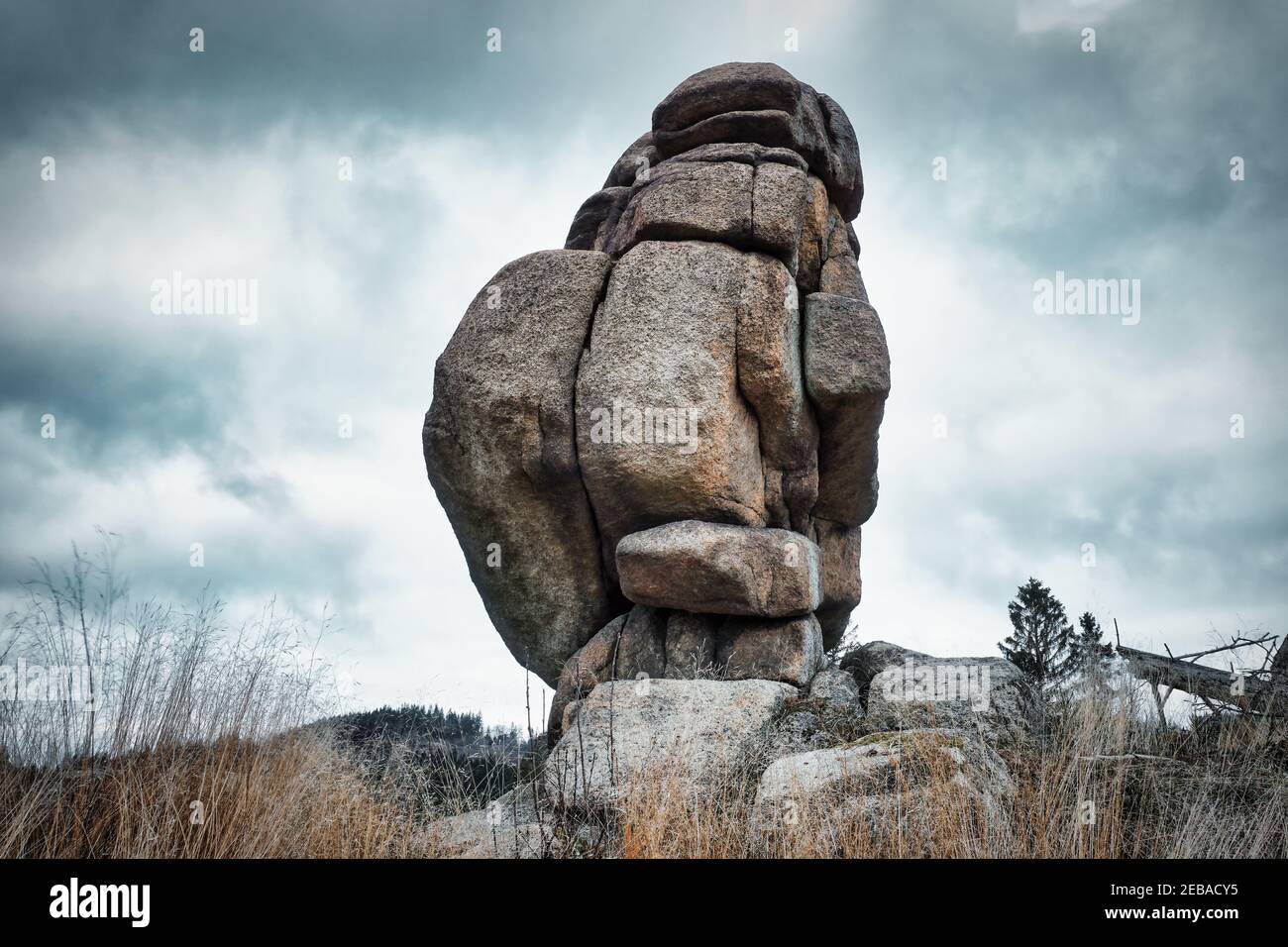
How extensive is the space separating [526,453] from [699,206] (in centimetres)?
359

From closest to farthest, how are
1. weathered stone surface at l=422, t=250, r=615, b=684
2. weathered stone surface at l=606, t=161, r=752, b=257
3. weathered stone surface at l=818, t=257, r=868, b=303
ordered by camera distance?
weathered stone surface at l=422, t=250, r=615, b=684
weathered stone surface at l=606, t=161, r=752, b=257
weathered stone surface at l=818, t=257, r=868, b=303

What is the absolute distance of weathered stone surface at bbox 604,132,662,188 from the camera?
12227 millimetres

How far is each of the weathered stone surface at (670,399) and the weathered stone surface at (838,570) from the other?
261 centimetres

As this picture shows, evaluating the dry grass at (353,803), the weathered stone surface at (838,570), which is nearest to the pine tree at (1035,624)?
the weathered stone surface at (838,570)

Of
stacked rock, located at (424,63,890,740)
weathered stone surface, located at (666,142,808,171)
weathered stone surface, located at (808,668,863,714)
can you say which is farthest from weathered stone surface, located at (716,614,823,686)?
weathered stone surface, located at (666,142,808,171)

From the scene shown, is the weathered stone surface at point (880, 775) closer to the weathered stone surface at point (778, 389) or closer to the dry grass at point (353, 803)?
the dry grass at point (353, 803)

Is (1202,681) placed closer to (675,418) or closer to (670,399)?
(675,418)

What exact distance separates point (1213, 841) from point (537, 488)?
724 cm

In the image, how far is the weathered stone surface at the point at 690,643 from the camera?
371 inches

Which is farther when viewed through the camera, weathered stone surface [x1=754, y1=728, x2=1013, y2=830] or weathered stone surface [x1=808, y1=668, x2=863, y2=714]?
weathered stone surface [x1=808, y1=668, x2=863, y2=714]

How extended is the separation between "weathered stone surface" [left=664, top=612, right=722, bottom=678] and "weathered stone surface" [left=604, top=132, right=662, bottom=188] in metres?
6.16

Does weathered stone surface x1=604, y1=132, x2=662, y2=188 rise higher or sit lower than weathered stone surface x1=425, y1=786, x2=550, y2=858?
higher

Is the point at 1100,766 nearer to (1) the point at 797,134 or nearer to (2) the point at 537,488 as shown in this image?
(2) the point at 537,488

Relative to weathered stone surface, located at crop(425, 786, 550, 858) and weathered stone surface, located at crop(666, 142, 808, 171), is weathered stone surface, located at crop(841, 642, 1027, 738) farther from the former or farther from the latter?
weathered stone surface, located at crop(666, 142, 808, 171)
